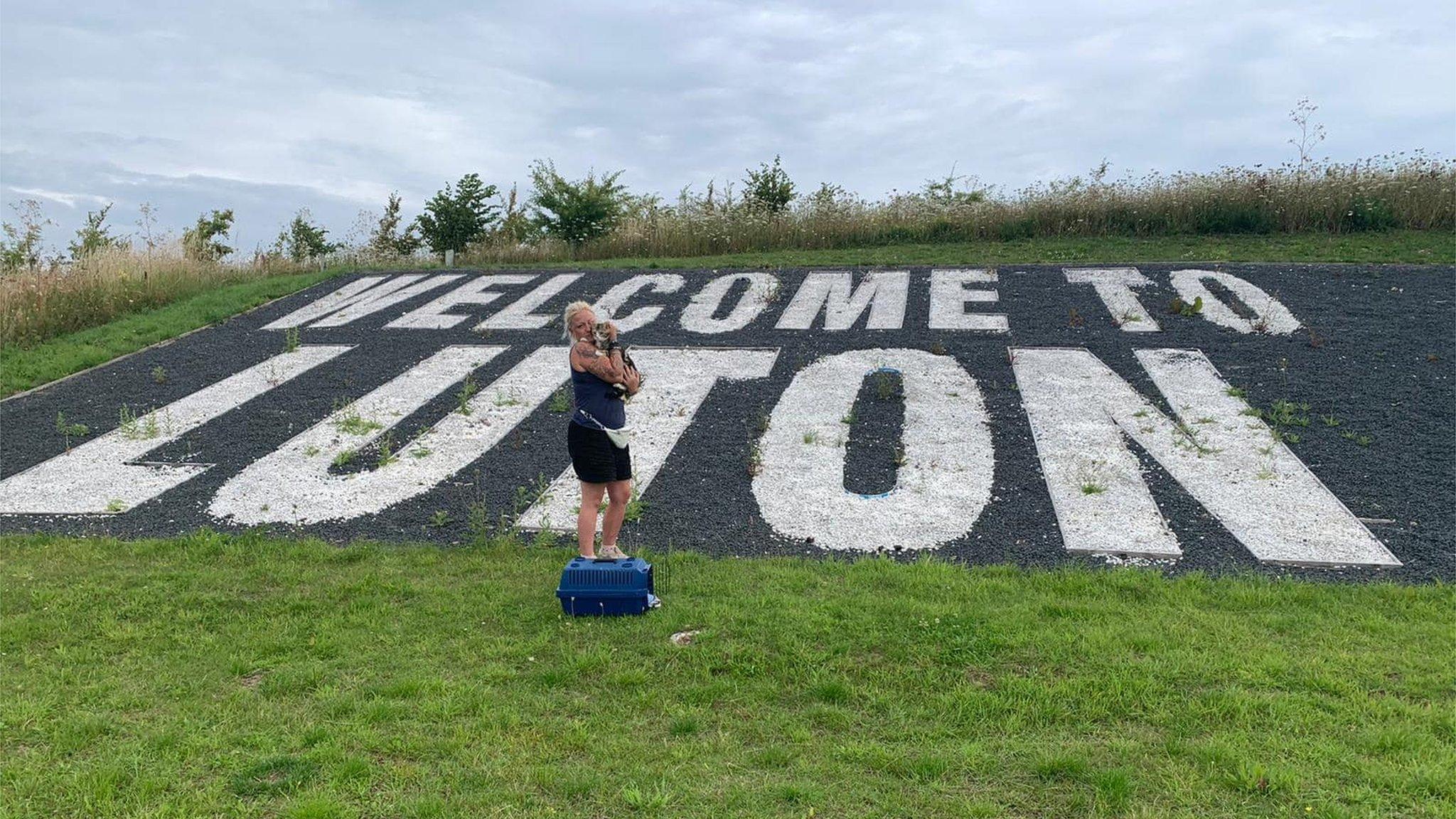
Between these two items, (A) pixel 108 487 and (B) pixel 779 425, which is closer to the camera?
(A) pixel 108 487

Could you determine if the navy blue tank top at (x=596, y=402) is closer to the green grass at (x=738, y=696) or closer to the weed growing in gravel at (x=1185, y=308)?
the green grass at (x=738, y=696)

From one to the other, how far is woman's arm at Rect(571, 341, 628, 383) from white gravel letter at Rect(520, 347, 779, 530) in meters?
2.28

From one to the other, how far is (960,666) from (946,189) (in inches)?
769

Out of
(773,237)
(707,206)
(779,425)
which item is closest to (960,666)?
(779,425)

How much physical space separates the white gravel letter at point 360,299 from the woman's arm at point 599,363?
1078 centimetres

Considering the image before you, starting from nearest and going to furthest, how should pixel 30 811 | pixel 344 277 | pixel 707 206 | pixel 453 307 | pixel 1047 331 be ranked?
pixel 30 811, pixel 1047 331, pixel 453 307, pixel 344 277, pixel 707 206

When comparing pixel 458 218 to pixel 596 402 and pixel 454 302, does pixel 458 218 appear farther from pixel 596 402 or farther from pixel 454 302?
pixel 596 402

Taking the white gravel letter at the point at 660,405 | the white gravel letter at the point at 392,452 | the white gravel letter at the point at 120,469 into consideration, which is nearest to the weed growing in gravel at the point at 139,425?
the white gravel letter at the point at 120,469

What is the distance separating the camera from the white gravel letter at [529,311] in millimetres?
14570

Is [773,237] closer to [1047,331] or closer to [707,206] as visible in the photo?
[707,206]

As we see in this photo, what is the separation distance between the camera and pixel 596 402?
19.1 feet

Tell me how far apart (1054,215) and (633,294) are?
940 centimetres

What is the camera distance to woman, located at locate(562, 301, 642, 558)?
19.0 feet

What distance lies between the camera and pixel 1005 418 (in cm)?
997
